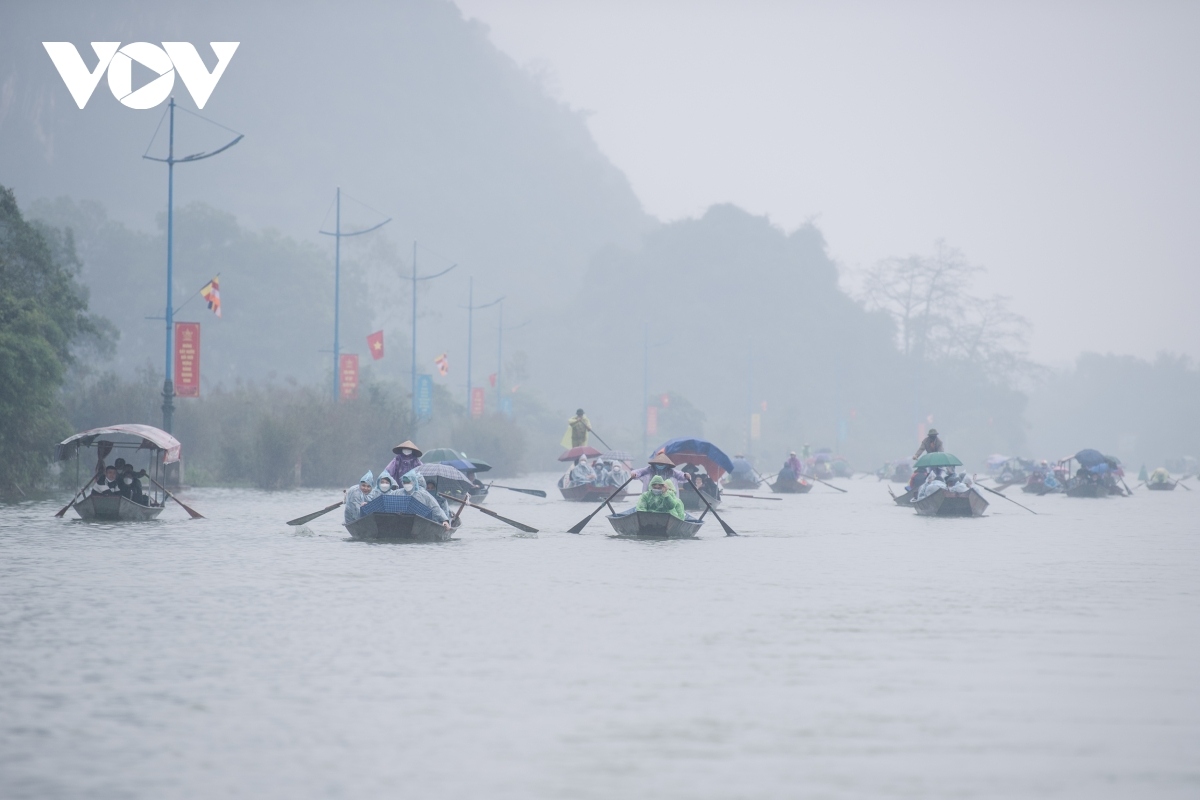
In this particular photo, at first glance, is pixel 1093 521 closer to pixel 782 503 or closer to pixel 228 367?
pixel 782 503

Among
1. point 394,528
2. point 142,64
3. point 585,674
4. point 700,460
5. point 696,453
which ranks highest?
point 142,64

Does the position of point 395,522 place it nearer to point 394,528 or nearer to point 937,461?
point 394,528

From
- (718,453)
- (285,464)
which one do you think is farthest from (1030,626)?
(285,464)

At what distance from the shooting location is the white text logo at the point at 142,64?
167750 mm

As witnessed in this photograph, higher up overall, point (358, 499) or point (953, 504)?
point (358, 499)

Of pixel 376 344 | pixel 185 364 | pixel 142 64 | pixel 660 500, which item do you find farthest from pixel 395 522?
pixel 142 64

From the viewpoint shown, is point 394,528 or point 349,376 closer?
point 394,528

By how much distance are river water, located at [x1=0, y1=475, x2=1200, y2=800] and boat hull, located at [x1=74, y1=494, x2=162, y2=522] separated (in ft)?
11.8

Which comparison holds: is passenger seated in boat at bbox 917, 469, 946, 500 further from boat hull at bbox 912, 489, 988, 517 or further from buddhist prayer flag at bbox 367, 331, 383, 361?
buddhist prayer flag at bbox 367, 331, 383, 361

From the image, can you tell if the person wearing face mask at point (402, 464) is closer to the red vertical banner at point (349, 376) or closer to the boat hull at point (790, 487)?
the boat hull at point (790, 487)

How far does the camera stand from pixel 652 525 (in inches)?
1070

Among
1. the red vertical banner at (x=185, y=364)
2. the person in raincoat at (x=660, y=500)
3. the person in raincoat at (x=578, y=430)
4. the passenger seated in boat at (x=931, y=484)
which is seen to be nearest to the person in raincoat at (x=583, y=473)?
the person in raincoat at (x=578, y=430)

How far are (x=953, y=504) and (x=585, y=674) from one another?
84.1ft

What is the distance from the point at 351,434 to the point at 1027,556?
30.0 metres
